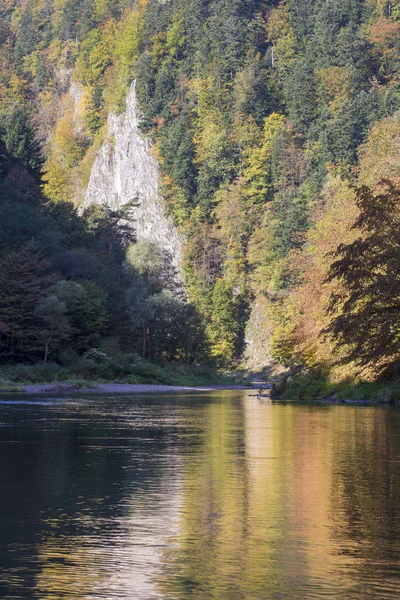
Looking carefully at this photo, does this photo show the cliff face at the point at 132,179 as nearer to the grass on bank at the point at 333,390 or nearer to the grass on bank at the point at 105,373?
the grass on bank at the point at 105,373

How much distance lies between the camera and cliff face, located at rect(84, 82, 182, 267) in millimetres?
160625

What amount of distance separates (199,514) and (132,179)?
156 m

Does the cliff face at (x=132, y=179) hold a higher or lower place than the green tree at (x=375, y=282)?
higher

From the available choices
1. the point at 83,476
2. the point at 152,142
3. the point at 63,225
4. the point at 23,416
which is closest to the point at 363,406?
the point at 23,416

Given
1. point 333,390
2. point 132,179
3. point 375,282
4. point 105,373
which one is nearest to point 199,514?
point 375,282

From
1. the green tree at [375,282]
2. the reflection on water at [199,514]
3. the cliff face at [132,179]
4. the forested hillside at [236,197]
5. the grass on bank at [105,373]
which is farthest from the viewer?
the cliff face at [132,179]

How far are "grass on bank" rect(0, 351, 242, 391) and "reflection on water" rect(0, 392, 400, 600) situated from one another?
118 feet

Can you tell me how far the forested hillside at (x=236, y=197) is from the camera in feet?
201

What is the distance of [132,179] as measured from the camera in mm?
169875

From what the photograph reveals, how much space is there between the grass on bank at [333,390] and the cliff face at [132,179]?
95.4 metres

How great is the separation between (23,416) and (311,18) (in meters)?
147

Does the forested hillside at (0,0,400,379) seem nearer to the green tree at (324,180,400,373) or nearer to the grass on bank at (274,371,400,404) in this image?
the green tree at (324,180,400,373)

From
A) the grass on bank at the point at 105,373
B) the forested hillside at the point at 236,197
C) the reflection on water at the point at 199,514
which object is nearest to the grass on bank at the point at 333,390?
the forested hillside at the point at 236,197

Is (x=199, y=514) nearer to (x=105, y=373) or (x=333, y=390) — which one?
(x=333, y=390)
